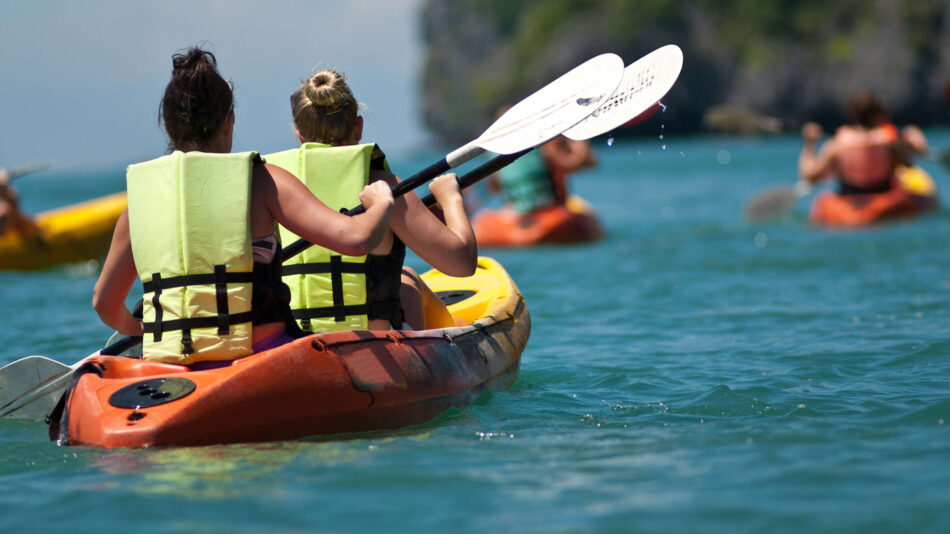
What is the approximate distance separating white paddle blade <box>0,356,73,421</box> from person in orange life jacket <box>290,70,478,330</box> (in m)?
1.16

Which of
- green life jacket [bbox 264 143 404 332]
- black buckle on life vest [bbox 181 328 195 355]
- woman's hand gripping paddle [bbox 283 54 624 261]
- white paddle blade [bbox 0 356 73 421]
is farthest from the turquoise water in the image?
woman's hand gripping paddle [bbox 283 54 624 261]

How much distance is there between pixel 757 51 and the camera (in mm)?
61812

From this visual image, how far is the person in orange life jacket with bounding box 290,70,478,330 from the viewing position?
3.60 meters

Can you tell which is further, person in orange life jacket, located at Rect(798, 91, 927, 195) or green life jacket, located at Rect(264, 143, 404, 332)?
person in orange life jacket, located at Rect(798, 91, 927, 195)

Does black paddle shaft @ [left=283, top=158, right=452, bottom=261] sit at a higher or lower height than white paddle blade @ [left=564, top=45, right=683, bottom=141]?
lower

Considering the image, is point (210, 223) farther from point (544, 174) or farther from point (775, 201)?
point (775, 201)

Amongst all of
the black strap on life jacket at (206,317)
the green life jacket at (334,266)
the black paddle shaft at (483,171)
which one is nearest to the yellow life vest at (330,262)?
the green life jacket at (334,266)

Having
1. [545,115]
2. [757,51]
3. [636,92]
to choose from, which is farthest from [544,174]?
[757,51]

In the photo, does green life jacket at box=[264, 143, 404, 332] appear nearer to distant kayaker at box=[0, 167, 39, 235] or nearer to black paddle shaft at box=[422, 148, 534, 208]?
black paddle shaft at box=[422, 148, 534, 208]

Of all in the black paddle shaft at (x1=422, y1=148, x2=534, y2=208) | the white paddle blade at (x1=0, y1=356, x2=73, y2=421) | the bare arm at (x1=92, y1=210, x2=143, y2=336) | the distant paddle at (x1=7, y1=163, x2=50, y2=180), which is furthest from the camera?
the distant paddle at (x1=7, y1=163, x2=50, y2=180)

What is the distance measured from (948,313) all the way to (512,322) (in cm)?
278

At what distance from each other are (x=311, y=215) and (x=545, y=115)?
118 centimetres

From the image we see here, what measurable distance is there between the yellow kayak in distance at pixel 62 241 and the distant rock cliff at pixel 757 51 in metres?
29.3

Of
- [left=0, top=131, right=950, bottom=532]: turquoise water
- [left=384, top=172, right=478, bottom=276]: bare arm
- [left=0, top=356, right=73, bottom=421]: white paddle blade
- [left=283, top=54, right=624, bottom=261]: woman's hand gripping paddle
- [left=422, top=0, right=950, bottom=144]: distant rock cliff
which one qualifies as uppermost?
[left=422, top=0, right=950, bottom=144]: distant rock cliff
